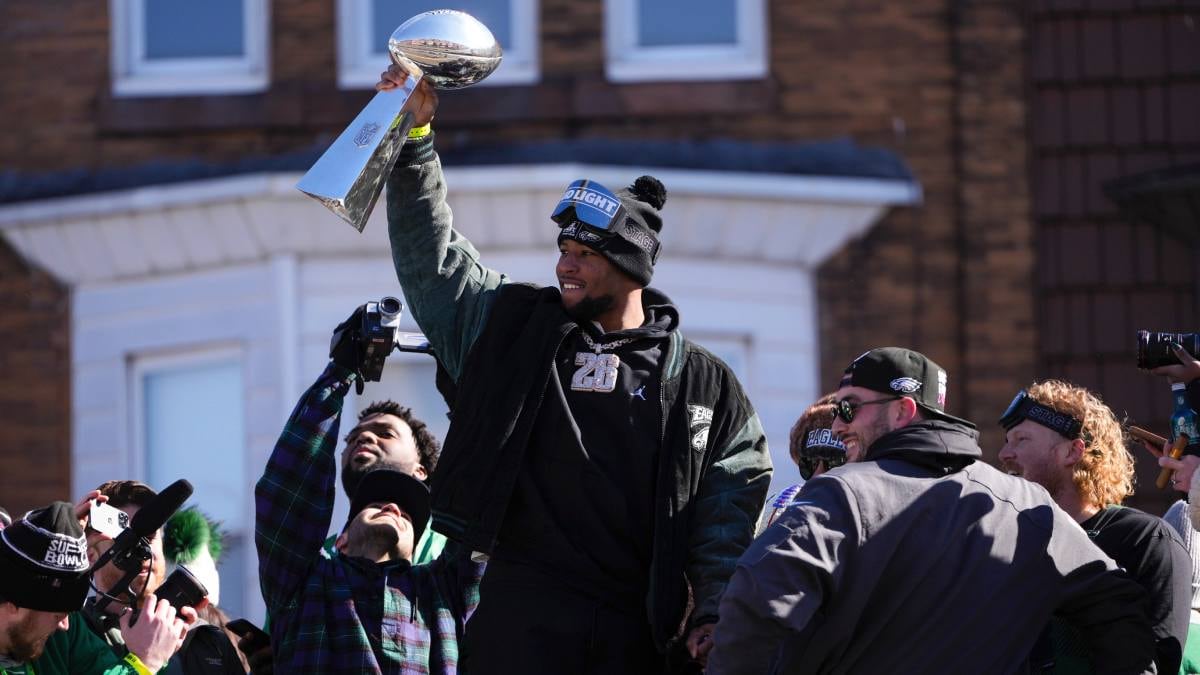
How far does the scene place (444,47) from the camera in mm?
4520

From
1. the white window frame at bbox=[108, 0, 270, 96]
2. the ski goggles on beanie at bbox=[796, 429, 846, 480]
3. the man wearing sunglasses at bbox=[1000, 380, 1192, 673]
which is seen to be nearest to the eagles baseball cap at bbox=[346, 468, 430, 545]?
the ski goggles on beanie at bbox=[796, 429, 846, 480]

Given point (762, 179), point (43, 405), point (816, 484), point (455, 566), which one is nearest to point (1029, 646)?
point (816, 484)

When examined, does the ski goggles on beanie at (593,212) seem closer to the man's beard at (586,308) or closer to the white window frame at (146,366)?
the man's beard at (586,308)

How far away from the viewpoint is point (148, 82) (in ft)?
34.2

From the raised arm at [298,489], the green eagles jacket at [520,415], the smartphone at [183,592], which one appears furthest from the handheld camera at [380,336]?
the smartphone at [183,592]

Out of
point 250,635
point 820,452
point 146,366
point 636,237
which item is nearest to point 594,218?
point 636,237

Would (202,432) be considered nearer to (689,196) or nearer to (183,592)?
(689,196)

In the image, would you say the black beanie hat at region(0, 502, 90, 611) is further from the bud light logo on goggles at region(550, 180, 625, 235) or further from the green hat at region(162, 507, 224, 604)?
the bud light logo on goggles at region(550, 180, 625, 235)

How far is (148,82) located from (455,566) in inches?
228

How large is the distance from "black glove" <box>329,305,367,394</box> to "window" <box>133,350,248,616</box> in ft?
16.5

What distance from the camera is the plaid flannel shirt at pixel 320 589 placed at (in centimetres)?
509

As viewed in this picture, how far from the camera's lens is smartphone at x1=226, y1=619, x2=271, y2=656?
533 cm

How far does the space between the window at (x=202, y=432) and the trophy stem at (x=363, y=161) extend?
572 centimetres

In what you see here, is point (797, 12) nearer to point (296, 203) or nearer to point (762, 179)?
point (762, 179)
